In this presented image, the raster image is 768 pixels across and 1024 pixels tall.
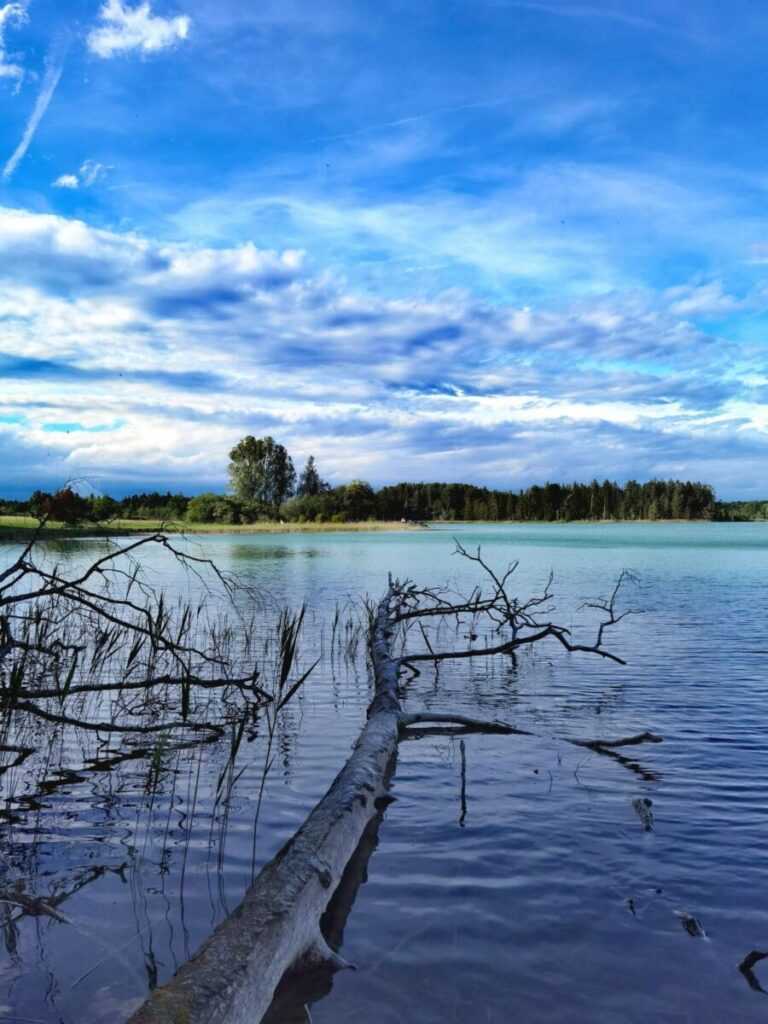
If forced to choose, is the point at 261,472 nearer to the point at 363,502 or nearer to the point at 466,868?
the point at 363,502

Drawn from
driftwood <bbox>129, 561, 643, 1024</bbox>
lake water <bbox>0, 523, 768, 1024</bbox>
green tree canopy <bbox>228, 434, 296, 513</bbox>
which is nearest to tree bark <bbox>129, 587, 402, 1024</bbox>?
driftwood <bbox>129, 561, 643, 1024</bbox>

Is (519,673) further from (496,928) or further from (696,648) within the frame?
(496,928)

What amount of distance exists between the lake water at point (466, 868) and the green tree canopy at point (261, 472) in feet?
374

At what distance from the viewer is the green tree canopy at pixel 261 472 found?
403 feet

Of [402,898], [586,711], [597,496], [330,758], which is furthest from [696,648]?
[597,496]

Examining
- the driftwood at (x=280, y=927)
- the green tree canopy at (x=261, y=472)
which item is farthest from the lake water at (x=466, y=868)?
the green tree canopy at (x=261, y=472)

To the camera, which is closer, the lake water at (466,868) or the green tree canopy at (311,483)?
the lake water at (466,868)

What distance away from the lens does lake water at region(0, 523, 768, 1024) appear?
3523 mm

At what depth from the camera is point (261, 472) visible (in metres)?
125

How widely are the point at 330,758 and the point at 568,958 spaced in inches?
153

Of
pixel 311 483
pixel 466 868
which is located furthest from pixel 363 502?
pixel 466 868

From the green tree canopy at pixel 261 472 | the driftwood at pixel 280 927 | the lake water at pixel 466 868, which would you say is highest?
the green tree canopy at pixel 261 472

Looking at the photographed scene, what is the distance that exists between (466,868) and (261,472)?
12213 centimetres

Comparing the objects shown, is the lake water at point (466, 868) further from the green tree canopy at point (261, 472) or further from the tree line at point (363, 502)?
the green tree canopy at point (261, 472)
